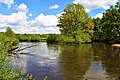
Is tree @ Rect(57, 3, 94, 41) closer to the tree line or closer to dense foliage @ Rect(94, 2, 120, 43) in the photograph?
the tree line

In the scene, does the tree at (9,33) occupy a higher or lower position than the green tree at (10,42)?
higher

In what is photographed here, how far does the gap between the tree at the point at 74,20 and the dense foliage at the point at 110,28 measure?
23.6 feet

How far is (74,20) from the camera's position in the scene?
2960 inches

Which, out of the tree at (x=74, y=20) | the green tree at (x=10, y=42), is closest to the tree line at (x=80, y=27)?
the tree at (x=74, y=20)

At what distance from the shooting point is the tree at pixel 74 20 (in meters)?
74.9

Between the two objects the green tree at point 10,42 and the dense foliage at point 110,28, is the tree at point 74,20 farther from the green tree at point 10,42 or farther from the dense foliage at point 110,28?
the green tree at point 10,42

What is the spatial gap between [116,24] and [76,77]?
5705 cm

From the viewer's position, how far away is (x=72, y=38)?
71.2 meters

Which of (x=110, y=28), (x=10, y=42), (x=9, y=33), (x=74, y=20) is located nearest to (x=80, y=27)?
(x=74, y=20)

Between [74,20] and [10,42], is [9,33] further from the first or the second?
[10,42]

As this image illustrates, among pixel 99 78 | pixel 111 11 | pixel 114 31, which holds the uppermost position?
pixel 111 11

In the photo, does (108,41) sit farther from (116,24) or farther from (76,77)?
(76,77)

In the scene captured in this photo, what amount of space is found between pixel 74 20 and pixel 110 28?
12.8m

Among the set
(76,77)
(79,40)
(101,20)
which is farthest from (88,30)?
(76,77)
